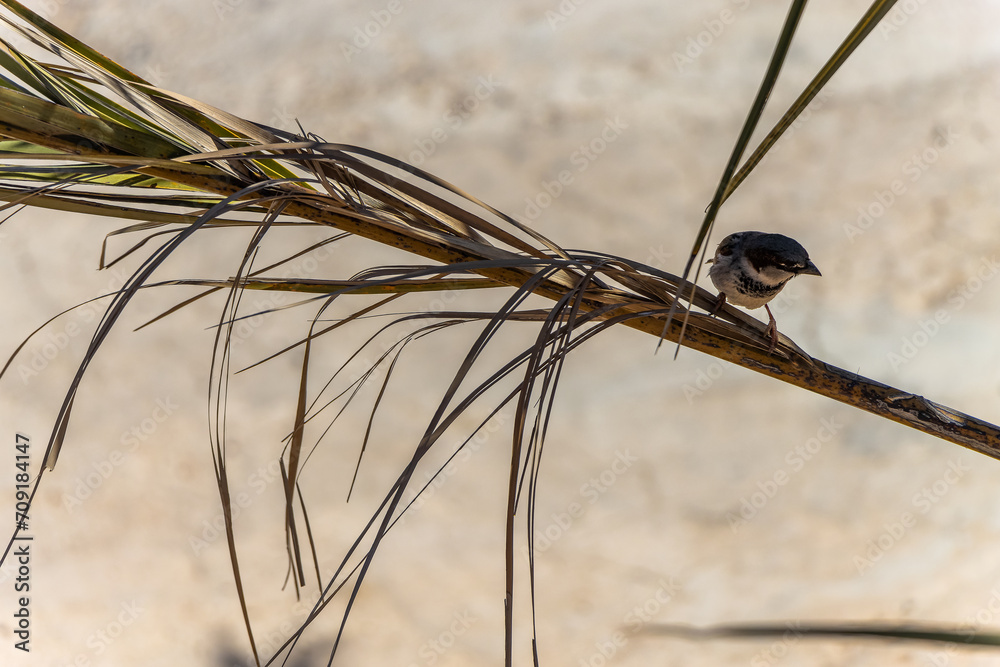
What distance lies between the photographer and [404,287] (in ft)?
2.00

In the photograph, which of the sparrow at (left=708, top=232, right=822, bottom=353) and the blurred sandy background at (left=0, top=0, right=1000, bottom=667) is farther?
the blurred sandy background at (left=0, top=0, right=1000, bottom=667)

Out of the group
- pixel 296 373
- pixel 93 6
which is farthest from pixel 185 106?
pixel 93 6

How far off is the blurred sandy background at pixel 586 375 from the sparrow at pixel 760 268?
737 mm

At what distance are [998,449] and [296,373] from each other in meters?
1.66

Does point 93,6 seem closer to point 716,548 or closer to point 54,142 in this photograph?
point 54,142

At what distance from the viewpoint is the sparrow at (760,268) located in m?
1.13

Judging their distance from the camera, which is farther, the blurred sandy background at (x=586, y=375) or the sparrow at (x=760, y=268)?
the blurred sandy background at (x=586, y=375)

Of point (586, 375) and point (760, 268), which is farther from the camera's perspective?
point (586, 375)

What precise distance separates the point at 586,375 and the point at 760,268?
866 millimetres

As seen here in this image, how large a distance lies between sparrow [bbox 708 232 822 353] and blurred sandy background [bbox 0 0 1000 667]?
74cm

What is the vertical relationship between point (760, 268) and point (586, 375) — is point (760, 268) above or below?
below

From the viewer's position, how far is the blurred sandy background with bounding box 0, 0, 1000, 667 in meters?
1.86

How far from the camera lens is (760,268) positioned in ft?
3.79

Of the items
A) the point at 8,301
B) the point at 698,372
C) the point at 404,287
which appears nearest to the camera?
the point at 404,287
